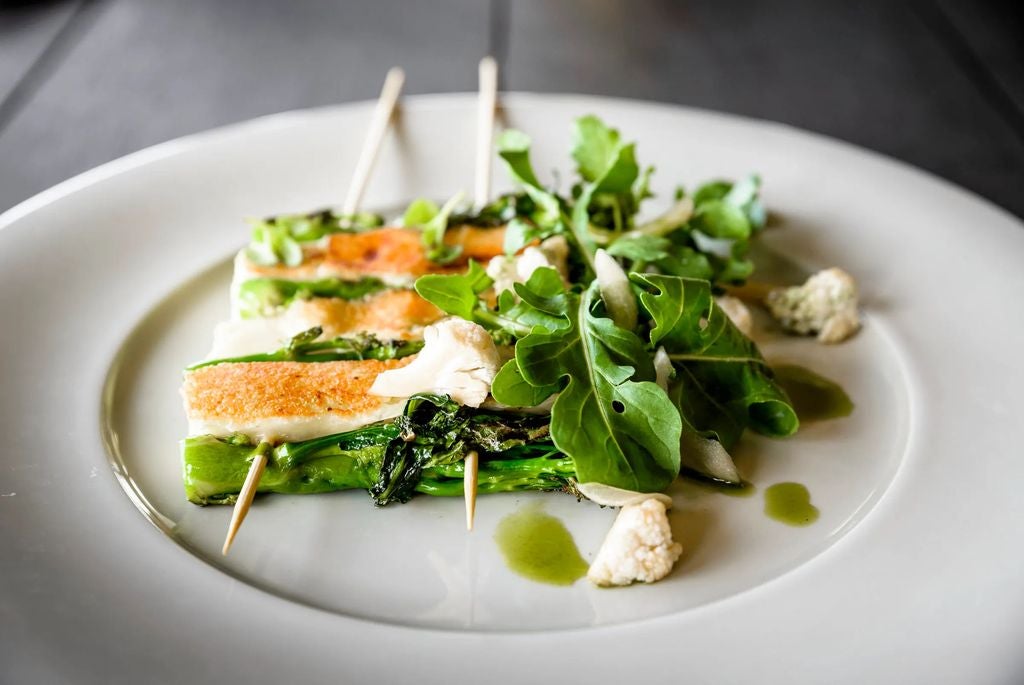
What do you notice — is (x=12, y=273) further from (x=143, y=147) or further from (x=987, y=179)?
(x=987, y=179)

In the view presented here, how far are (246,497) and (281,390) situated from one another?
1.37ft

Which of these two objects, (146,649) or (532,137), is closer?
(146,649)

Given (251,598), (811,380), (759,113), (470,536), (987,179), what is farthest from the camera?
(759,113)

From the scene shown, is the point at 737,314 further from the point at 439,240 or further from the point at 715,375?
the point at 439,240

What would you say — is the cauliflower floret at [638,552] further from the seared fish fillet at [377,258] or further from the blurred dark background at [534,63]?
the blurred dark background at [534,63]

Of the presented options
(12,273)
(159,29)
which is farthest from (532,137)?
(159,29)

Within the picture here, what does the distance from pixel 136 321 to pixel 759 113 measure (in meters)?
4.03

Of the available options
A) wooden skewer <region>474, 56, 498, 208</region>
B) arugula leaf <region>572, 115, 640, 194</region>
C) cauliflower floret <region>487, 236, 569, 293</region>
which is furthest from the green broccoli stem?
wooden skewer <region>474, 56, 498, 208</region>

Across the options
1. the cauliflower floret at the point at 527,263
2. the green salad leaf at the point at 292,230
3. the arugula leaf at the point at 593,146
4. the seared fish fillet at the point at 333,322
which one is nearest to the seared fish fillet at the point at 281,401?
the seared fish fillet at the point at 333,322

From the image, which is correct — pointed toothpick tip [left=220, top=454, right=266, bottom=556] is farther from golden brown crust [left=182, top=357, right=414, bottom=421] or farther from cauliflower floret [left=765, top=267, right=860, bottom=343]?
cauliflower floret [left=765, top=267, right=860, bottom=343]

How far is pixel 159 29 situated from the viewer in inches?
266

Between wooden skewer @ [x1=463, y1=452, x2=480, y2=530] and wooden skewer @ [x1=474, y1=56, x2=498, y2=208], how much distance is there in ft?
5.61

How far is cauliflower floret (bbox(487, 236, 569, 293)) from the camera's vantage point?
3.44 meters

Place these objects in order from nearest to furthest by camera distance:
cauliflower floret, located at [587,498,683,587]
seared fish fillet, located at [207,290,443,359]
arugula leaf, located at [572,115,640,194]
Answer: cauliflower floret, located at [587,498,683,587], seared fish fillet, located at [207,290,443,359], arugula leaf, located at [572,115,640,194]
